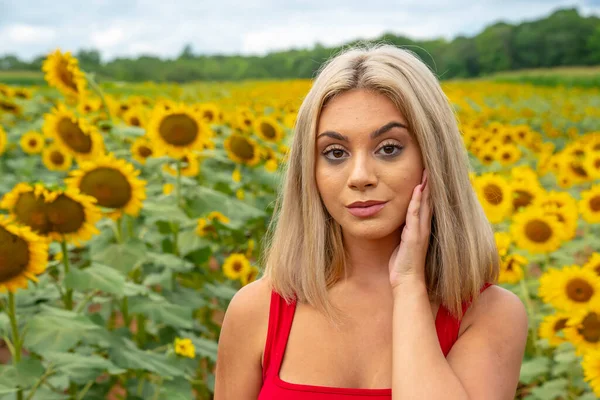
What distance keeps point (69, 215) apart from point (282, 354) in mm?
876

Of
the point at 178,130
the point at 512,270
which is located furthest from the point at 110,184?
the point at 512,270

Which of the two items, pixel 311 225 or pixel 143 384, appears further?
pixel 143 384

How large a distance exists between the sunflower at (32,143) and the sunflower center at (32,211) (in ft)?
9.96

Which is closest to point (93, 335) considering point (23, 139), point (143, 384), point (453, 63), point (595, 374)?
point (143, 384)

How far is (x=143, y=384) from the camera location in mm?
2770

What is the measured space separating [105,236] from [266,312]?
1315 mm

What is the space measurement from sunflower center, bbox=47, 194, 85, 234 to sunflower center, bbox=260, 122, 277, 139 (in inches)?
98.9

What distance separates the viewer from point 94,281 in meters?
2.15

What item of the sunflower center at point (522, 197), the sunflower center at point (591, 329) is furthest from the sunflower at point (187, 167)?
the sunflower center at point (591, 329)

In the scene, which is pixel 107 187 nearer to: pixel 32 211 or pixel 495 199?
pixel 32 211

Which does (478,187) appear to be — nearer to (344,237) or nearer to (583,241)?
(583,241)

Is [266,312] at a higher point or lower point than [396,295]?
lower

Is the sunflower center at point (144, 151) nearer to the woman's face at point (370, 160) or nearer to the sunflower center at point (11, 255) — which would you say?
the sunflower center at point (11, 255)

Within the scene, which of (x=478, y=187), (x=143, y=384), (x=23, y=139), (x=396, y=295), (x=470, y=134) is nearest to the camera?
(x=396, y=295)
